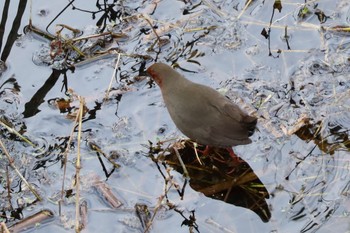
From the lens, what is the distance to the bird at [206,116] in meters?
4.59

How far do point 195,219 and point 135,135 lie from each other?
0.87m

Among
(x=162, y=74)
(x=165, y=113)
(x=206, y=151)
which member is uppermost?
(x=162, y=74)

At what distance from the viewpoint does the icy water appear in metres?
4.53

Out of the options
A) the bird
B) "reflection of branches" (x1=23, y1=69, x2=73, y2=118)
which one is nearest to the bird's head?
the bird

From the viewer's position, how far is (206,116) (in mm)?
4699

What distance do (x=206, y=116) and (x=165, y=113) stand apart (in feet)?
2.08

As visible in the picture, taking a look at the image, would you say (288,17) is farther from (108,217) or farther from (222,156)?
(108,217)

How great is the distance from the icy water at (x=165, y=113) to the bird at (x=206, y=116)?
0.94 ft

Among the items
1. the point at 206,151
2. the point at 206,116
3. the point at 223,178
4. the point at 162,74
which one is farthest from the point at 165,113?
the point at 223,178

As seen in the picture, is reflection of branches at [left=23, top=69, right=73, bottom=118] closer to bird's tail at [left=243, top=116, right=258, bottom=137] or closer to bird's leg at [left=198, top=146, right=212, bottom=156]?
bird's leg at [left=198, top=146, right=212, bottom=156]

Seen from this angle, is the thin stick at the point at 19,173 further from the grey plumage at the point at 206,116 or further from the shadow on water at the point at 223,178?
the grey plumage at the point at 206,116

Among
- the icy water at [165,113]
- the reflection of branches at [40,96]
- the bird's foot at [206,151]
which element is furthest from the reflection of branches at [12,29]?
the bird's foot at [206,151]

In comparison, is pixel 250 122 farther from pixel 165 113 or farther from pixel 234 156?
pixel 165 113

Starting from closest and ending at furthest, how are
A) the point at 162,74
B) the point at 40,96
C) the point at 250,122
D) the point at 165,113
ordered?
the point at 250,122 < the point at 162,74 < the point at 165,113 < the point at 40,96
